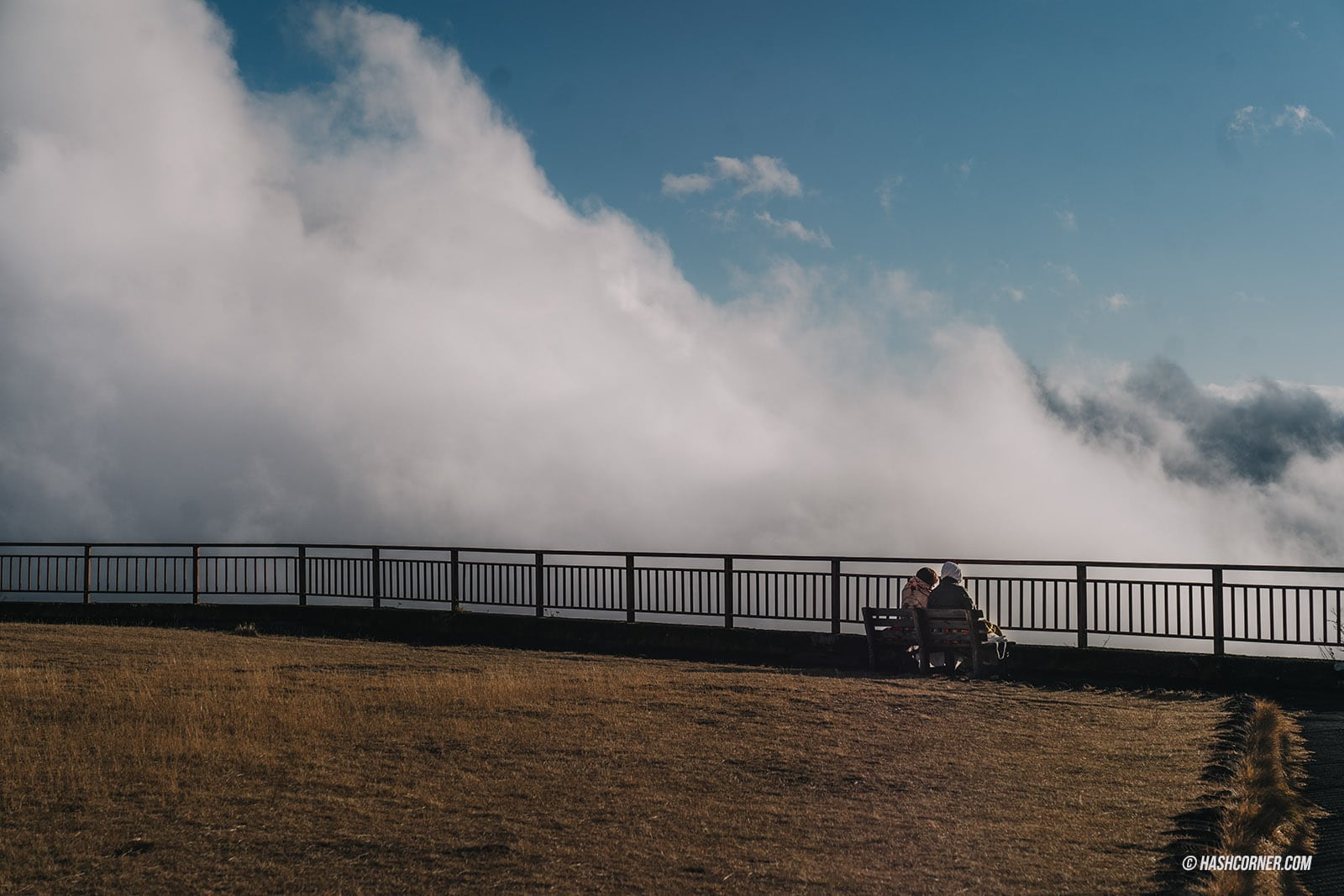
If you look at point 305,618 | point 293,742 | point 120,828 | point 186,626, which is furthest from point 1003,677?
point 186,626

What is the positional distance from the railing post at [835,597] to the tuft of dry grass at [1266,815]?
7454 millimetres

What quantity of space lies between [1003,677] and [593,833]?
29.5 ft

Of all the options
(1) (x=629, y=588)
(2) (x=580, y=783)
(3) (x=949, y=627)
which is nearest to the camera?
(2) (x=580, y=783)

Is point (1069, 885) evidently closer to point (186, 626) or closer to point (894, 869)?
point (894, 869)

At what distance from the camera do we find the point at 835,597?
676 inches

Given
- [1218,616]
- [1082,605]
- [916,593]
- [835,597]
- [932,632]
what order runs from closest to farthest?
[932,632] → [1218,616] → [916,593] → [1082,605] → [835,597]

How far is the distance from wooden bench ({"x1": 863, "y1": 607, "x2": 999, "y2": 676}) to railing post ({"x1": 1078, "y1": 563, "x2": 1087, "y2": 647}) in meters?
1.73

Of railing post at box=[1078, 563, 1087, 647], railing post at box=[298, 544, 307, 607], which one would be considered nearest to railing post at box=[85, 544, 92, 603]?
railing post at box=[298, 544, 307, 607]

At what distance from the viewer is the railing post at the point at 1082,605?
15211mm

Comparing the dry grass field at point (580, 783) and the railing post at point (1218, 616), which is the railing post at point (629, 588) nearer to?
the dry grass field at point (580, 783)

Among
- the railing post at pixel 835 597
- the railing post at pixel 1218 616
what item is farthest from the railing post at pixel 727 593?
the railing post at pixel 1218 616

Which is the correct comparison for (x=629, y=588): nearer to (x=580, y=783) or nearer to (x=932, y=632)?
(x=932, y=632)

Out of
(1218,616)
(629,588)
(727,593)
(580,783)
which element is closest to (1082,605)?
(1218,616)

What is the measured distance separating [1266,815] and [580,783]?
4.34 m
